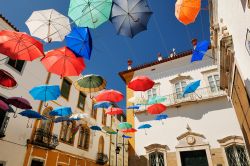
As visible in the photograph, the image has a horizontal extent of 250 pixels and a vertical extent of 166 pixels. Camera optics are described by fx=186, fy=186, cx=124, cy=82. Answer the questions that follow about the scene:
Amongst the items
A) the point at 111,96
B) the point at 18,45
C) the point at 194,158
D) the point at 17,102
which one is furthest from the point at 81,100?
the point at 18,45

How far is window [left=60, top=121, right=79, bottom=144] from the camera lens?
18172 mm

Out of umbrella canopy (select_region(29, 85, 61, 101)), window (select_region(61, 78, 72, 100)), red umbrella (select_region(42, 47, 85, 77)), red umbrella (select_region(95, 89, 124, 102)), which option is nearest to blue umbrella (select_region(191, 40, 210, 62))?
red umbrella (select_region(95, 89, 124, 102))

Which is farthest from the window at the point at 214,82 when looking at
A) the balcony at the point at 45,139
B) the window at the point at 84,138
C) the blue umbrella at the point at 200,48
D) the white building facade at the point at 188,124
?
the window at the point at 84,138

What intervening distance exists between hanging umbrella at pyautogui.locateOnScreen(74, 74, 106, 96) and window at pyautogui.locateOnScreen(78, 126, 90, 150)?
1177 cm

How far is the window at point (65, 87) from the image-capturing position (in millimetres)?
19328

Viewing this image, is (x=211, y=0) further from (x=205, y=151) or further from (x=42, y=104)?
(x=42, y=104)

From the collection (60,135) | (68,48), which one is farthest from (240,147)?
(60,135)

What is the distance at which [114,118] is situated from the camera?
2981 cm

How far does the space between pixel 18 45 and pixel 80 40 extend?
218 centimetres

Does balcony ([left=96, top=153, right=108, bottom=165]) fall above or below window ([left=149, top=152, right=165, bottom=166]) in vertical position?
above

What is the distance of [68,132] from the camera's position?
1897 centimetres

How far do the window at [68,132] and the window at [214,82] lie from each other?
42.3ft

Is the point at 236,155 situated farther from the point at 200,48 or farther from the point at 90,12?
the point at 90,12

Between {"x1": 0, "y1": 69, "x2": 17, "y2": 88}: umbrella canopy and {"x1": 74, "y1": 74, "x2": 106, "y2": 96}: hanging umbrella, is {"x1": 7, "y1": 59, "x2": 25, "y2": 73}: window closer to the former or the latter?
{"x1": 0, "y1": 69, "x2": 17, "y2": 88}: umbrella canopy
